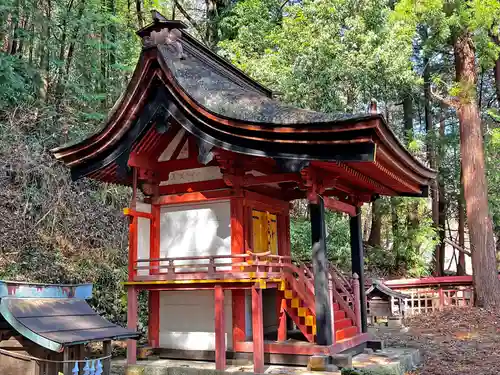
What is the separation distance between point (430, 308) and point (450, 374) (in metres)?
9.17

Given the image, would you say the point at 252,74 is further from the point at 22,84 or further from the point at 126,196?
the point at 22,84

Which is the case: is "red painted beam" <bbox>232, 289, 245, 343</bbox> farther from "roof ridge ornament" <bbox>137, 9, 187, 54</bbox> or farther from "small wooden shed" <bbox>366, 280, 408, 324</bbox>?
"small wooden shed" <bbox>366, 280, 408, 324</bbox>

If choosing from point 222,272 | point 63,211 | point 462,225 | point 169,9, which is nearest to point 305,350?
point 222,272

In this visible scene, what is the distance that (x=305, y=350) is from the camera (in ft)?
26.6

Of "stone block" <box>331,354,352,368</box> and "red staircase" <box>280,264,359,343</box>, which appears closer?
"stone block" <box>331,354,352,368</box>

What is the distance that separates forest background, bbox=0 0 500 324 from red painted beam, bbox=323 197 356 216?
13.7 ft

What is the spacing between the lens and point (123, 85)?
20.1 metres

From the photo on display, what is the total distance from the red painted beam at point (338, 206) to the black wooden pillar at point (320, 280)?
18.4 inches

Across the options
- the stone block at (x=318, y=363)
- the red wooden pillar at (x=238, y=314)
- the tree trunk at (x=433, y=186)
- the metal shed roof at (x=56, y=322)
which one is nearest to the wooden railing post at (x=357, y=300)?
the stone block at (x=318, y=363)

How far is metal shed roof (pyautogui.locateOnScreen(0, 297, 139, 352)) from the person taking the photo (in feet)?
15.4

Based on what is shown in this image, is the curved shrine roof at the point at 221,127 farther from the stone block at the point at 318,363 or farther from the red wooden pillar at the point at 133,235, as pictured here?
the stone block at the point at 318,363

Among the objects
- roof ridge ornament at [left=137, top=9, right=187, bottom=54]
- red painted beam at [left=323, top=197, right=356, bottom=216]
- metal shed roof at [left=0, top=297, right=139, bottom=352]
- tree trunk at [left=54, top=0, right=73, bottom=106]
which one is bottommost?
metal shed roof at [left=0, top=297, right=139, bottom=352]

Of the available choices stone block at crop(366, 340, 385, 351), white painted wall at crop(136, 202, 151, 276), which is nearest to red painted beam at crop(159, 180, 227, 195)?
white painted wall at crop(136, 202, 151, 276)

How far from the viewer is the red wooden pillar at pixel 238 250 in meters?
8.66
